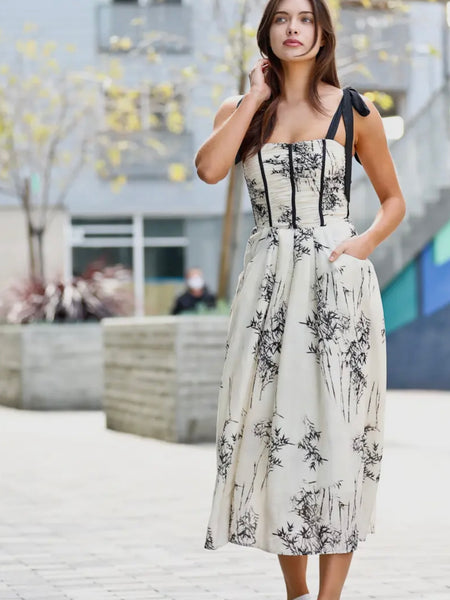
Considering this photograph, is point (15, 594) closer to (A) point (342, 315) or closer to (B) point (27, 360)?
(A) point (342, 315)

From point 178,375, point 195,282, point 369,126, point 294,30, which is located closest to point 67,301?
point 195,282

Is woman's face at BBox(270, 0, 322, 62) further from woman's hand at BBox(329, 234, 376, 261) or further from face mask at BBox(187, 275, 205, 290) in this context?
face mask at BBox(187, 275, 205, 290)

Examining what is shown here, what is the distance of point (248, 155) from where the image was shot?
4.71 m

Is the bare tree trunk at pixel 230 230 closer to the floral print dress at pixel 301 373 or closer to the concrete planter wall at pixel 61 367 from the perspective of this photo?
the concrete planter wall at pixel 61 367

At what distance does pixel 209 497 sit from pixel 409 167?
12457mm

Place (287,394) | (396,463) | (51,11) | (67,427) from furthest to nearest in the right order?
(51,11) < (67,427) < (396,463) < (287,394)

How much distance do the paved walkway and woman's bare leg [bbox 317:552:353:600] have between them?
880mm

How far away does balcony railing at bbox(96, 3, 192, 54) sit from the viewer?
3356 centimetres

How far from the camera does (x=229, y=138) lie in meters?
4.64

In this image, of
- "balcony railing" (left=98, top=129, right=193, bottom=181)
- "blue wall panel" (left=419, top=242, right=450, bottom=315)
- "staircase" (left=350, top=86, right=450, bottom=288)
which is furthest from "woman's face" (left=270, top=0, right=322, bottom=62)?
"balcony railing" (left=98, top=129, right=193, bottom=181)

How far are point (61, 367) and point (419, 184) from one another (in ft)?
18.7

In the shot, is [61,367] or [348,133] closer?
[348,133]

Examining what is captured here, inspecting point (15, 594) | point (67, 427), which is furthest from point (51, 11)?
point (15, 594)

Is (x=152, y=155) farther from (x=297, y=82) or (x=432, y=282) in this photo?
(x=297, y=82)
